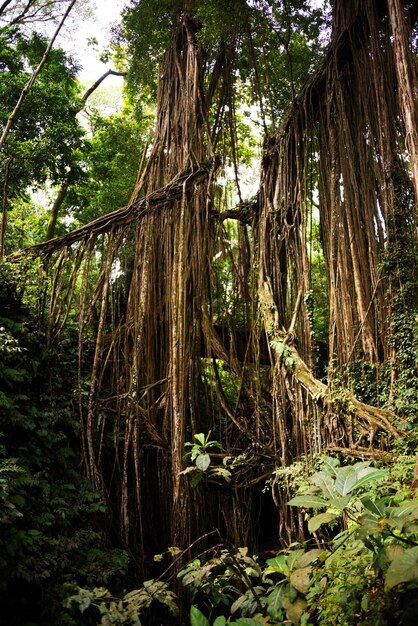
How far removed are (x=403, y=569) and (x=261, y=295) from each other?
3.01 m

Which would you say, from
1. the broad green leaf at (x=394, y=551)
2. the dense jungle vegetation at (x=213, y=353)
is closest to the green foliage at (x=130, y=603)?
the dense jungle vegetation at (x=213, y=353)

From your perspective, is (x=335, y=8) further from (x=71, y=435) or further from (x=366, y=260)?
(x=71, y=435)

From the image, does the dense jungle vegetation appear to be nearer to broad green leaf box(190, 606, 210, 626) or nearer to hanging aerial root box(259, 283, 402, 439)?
hanging aerial root box(259, 283, 402, 439)

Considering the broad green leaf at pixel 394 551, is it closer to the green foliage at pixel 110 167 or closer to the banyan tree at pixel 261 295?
the banyan tree at pixel 261 295

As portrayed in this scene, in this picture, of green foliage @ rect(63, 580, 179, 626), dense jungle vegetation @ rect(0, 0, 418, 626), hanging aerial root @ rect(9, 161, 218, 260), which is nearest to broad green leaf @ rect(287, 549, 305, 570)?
dense jungle vegetation @ rect(0, 0, 418, 626)

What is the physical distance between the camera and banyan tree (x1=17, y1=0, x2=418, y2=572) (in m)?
3.27

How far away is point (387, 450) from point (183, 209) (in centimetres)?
271

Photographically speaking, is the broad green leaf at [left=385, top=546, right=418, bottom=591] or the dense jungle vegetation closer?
the broad green leaf at [left=385, top=546, right=418, bottom=591]

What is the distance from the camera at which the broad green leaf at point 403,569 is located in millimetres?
1083

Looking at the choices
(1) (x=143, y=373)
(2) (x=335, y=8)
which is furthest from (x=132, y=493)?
(2) (x=335, y=8)

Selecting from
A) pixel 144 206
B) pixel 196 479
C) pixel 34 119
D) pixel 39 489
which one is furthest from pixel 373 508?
pixel 34 119

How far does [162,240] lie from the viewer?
4.79 meters

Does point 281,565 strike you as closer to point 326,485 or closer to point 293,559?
point 293,559

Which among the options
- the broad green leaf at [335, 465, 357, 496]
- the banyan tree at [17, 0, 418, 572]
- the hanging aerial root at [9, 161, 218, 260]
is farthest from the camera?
the hanging aerial root at [9, 161, 218, 260]
